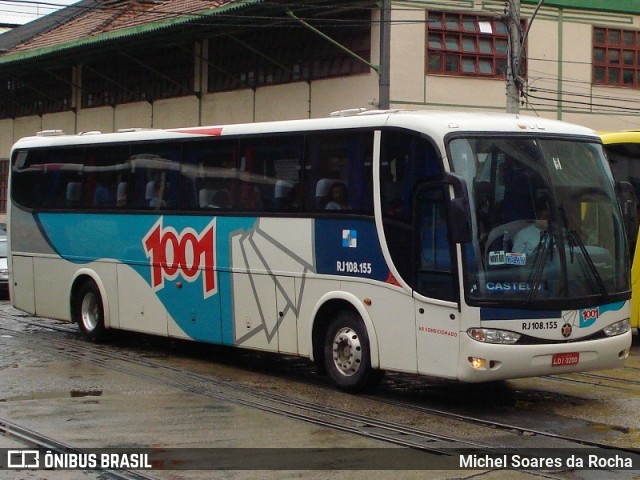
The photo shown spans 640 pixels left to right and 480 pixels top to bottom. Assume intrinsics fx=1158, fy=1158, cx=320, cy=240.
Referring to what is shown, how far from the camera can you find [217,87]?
30.5 metres

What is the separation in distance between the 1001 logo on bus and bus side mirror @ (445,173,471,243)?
14.2 feet

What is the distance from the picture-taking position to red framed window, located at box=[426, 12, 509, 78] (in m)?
26.3

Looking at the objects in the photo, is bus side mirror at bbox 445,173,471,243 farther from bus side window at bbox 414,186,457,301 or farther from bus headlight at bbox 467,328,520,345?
bus headlight at bbox 467,328,520,345

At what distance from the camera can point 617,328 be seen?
1157 centimetres

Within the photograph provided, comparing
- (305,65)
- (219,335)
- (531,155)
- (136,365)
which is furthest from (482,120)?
(305,65)

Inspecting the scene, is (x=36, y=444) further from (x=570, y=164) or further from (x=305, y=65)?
(x=305, y=65)

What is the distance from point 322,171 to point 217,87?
1818 cm

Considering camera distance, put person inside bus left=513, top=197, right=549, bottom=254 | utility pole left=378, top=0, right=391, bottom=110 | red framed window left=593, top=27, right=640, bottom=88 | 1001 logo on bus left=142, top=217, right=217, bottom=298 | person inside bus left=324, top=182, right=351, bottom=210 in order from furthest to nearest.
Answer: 1. red framed window left=593, top=27, right=640, bottom=88
2. utility pole left=378, top=0, right=391, bottom=110
3. 1001 logo on bus left=142, top=217, right=217, bottom=298
4. person inside bus left=324, top=182, right=351, bottom=210
5. person inside bus left=513, top=197, right=549, bottom=254

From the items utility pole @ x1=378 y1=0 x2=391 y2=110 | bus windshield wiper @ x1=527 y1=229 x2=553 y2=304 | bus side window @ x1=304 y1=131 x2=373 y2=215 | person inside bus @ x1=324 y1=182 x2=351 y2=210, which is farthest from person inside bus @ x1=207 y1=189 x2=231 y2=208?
utility pole @ x1=378 y1=0 x2=391 y2=110

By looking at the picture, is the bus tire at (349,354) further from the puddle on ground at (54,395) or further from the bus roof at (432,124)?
the puddle on ground at (54,395)

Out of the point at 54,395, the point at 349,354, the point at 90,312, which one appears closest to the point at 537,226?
the point at 349,354

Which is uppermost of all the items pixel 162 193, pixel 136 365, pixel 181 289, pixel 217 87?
pixel 217 87

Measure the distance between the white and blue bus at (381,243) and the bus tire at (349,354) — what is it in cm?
2

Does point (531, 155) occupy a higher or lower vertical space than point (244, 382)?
higher
